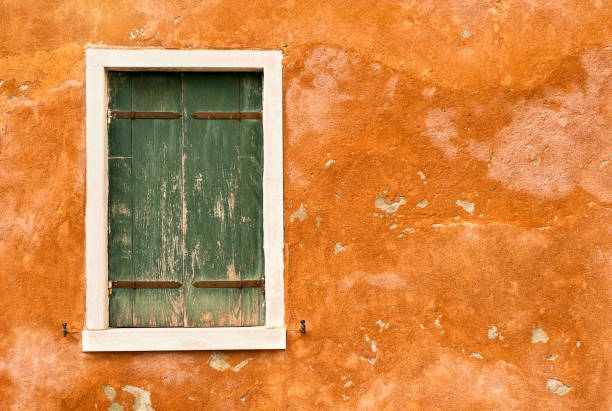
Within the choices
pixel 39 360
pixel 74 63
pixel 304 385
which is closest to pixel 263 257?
pixel 304 385

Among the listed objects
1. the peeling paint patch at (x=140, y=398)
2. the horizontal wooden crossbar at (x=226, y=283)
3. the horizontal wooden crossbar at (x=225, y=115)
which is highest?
the horizontal wooden crossbar at (x=225, y=115)

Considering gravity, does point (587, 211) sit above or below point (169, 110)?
below

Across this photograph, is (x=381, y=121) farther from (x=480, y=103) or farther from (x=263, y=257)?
(x=263, y=257)

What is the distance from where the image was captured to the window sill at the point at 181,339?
2.82 metres

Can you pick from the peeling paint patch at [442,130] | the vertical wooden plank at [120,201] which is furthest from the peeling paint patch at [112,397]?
the peeling paint patch at [442,130]

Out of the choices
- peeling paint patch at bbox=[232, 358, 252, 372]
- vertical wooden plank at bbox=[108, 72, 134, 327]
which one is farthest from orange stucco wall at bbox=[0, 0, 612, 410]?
vertical wooden plank at bbox=[108, 72, 134, 327]

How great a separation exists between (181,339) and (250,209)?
0.83 m

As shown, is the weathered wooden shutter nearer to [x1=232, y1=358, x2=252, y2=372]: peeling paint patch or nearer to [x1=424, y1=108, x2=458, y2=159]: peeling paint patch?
[x1=232, y1=358, x2=252, y2=372]: peeling paint patch

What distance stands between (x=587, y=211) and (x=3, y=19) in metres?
3.49

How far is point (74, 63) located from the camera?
9.48 feet

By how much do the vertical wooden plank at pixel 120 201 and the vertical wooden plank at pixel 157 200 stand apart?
0.04 m

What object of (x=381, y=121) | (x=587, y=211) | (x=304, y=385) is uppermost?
(x=381, y=121)

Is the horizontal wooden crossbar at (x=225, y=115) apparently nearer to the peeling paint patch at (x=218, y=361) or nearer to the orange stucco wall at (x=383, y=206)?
the orange stucco wall at (x=383, y=206)

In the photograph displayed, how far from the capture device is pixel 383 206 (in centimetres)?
291
